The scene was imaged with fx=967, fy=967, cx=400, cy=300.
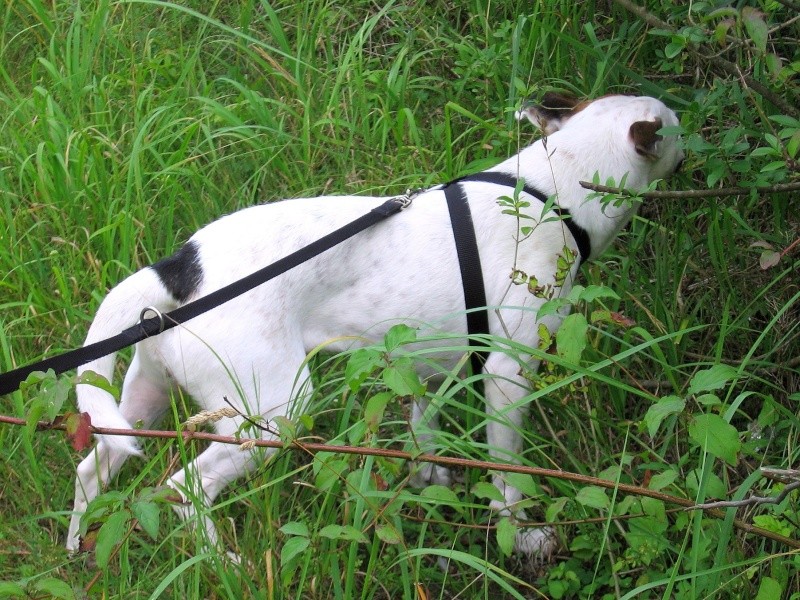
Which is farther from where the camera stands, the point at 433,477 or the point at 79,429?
the point at 433,477

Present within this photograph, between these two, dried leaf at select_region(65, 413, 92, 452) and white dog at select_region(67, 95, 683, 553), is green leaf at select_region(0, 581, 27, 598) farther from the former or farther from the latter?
white dog at select_region(67, 95, 683, 553)

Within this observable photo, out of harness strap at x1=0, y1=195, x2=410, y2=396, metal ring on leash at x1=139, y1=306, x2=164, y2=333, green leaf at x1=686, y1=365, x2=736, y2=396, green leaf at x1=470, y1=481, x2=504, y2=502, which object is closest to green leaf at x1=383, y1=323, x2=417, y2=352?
green leaf at x1=470, y1=481, x2=504, y2=502

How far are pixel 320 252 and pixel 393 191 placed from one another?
1.42m

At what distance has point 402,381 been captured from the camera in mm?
1986

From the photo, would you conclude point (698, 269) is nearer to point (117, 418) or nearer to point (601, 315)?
point (601, 315)

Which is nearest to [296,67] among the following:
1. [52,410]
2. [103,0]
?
[103,0]

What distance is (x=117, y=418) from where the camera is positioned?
2479 mm

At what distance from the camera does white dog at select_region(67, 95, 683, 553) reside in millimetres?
2777

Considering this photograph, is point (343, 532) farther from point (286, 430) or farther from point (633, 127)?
point (633, 127)

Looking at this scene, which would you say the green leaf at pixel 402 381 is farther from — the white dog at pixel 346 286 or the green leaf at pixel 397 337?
the white dog at pixel 346 286

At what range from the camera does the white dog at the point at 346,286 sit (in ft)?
9.11

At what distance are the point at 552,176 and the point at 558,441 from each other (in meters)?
0.86

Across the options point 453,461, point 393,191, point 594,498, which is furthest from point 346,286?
point 393,191

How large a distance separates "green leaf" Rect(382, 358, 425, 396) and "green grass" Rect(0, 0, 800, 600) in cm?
30
